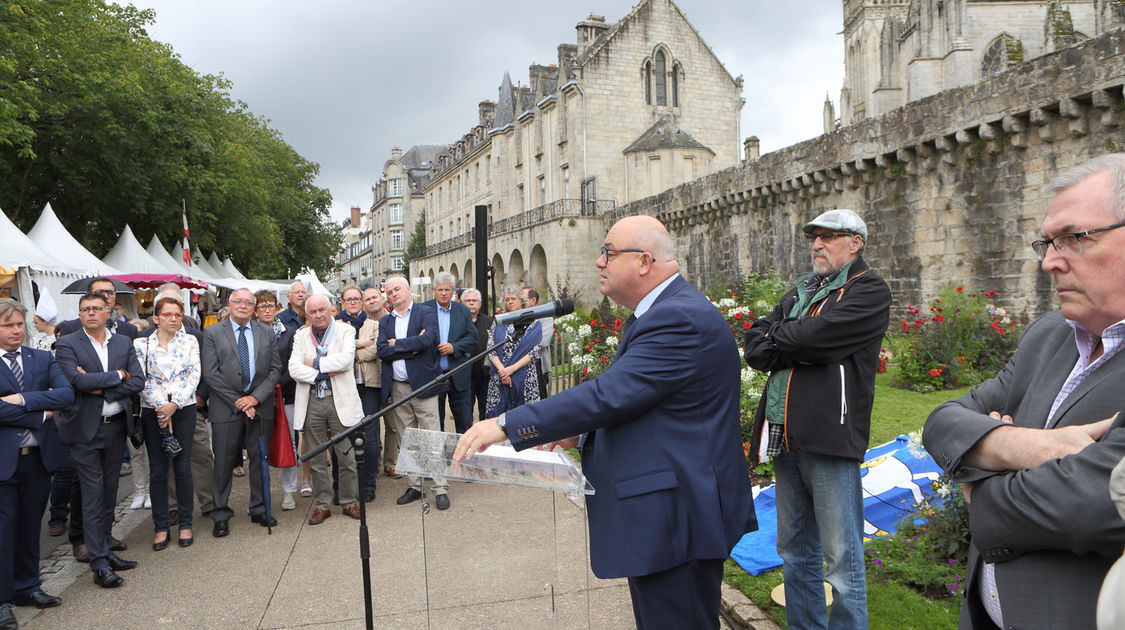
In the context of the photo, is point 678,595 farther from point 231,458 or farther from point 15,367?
point 231,458

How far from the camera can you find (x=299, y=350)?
20.2 ft

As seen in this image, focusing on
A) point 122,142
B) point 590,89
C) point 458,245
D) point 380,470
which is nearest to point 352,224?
point 458,245

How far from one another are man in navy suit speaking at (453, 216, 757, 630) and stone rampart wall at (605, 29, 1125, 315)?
10138 millimetres

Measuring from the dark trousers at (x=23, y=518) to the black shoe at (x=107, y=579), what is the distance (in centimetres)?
33

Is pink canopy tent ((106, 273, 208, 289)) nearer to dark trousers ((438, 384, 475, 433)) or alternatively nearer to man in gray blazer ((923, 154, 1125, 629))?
dark trousers ((438, 384, 475, 433))

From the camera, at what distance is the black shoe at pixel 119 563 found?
191 inches

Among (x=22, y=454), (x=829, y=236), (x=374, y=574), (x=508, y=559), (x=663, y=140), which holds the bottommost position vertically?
(x=374, y=574)

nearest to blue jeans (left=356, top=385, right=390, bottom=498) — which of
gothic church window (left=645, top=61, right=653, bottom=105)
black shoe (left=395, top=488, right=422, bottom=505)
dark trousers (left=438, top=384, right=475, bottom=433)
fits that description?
black shoe (left=395, top=488, right=422, bottom=505)

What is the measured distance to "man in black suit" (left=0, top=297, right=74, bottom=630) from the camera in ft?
13.4

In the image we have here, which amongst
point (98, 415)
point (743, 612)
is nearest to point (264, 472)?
point (98, 415)

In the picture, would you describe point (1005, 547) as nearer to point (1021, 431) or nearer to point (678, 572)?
point (1021, 431)

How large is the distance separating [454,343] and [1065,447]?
20.0ft

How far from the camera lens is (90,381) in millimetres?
4762

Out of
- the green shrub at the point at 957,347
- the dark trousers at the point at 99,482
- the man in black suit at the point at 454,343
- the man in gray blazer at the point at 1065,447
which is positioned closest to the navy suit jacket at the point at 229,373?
the dark trousers at the point at 99,482
